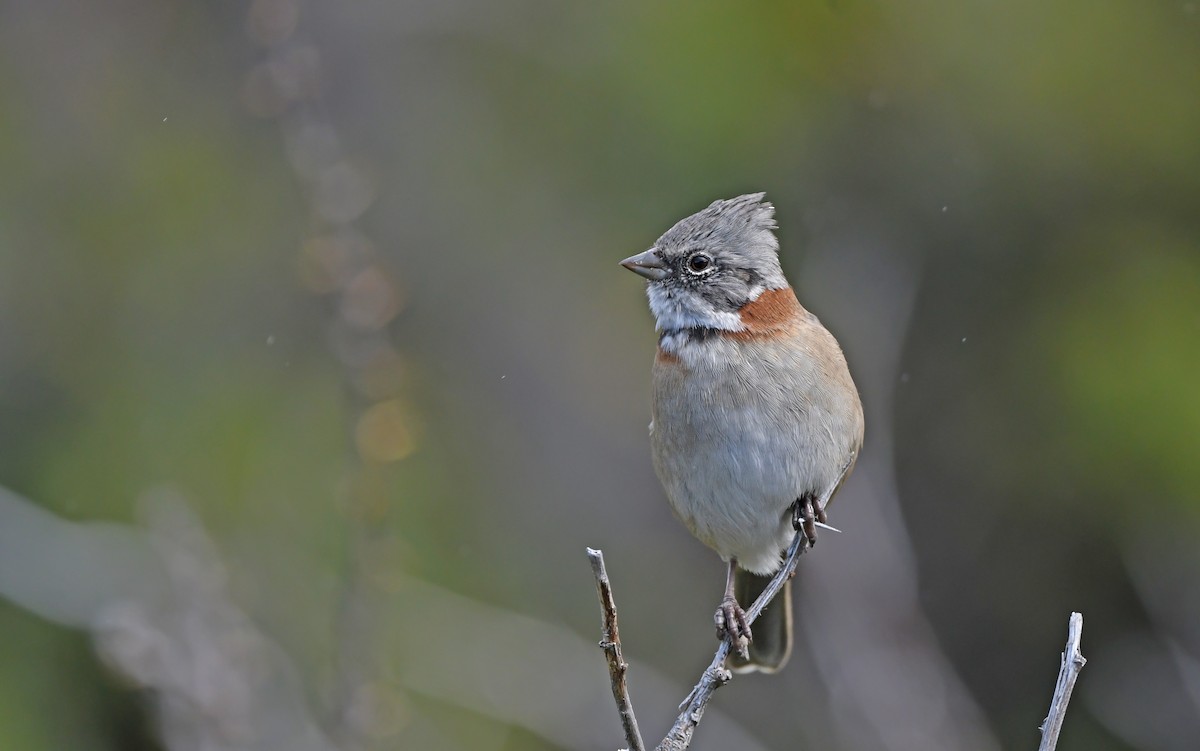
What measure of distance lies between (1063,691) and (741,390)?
5.03ft

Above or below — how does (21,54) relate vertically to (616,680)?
above

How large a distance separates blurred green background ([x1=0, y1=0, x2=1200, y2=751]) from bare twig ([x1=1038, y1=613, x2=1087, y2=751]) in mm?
2491

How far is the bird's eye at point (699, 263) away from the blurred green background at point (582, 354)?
→ 5.08ft

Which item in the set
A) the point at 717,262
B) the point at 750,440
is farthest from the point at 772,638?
the point at 717,262

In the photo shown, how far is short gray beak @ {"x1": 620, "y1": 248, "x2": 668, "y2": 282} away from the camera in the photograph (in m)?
4.17

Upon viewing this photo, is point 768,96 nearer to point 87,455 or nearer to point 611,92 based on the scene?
point 611,92

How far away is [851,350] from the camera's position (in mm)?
6039

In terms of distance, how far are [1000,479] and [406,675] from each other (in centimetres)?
310

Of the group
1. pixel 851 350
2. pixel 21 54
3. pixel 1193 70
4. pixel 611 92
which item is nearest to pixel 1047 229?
pixel 1193 70

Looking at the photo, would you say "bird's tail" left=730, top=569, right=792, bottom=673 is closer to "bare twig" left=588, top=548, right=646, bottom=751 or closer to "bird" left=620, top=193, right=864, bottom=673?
"bird" left=620, top=193, right=864, bottom=673

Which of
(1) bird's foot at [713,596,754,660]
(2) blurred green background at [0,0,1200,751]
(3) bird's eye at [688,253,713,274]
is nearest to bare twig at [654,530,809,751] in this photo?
(1) bird's foot at [713,596,754,660]

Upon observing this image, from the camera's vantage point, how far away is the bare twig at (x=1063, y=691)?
266 centimetres

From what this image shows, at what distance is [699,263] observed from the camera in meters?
4.17

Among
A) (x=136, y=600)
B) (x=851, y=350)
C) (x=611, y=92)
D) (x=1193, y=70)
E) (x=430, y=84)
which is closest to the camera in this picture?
(x=136, y=600)
